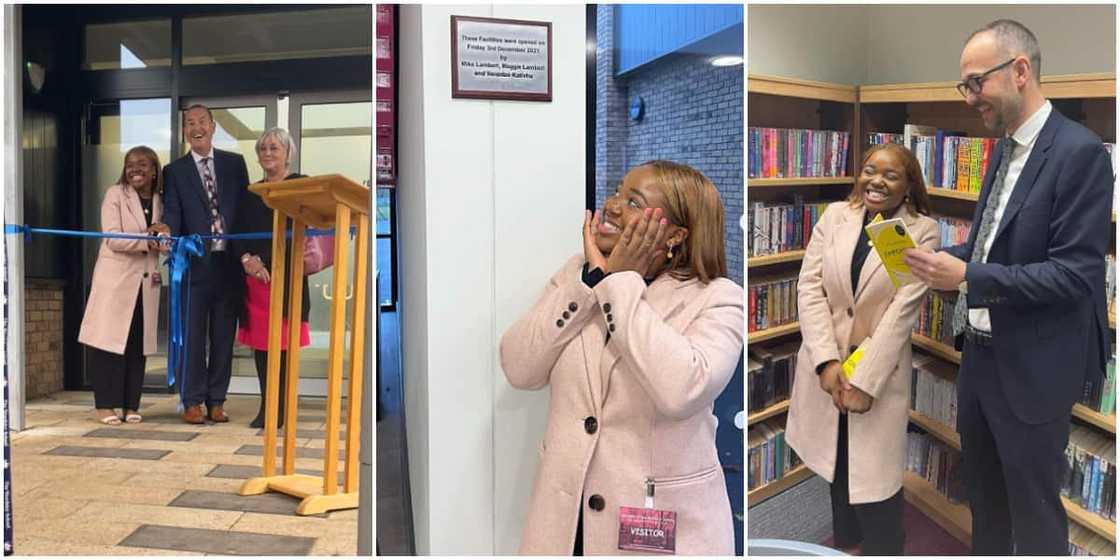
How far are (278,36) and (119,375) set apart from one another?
1010mm

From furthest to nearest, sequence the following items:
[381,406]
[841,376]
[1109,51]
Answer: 1. [381,406]
2. [841,376]
3. [1109,51]

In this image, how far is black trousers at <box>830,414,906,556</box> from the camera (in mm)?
1559

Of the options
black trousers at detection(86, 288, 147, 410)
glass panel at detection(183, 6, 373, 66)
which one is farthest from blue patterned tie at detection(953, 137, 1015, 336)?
black trousers at detection(86, 288, 147, 410)

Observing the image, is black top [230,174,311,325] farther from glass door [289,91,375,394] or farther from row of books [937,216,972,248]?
row of books [937,216,972,248]

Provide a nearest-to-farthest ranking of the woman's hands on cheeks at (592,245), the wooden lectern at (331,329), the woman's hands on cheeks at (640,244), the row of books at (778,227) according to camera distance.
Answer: the woman's hands on cheeks at (640,244) < the woman's hands on cheeks at (592,245) < the row of books at (778,227) < the wooden lectern at (331,329)

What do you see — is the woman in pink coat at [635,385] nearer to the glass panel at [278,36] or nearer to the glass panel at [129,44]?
the glass panel at [278,36]

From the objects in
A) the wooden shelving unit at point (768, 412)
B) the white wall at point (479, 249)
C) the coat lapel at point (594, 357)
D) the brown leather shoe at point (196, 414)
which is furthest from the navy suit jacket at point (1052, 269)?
the brown leather shoe at point (196, 414)

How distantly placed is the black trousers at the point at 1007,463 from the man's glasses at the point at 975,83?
0.54 meters

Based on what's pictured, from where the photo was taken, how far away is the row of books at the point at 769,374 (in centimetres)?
159

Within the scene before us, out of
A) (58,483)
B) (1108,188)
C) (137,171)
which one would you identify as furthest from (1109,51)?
(58,483)

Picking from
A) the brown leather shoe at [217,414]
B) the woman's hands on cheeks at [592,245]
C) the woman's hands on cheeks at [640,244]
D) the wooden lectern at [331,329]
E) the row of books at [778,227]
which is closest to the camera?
the woman's hands on cheeks at [640,244]

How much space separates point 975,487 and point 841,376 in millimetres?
376

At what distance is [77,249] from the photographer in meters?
1.78

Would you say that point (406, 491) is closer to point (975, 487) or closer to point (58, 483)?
point (58, 483)
